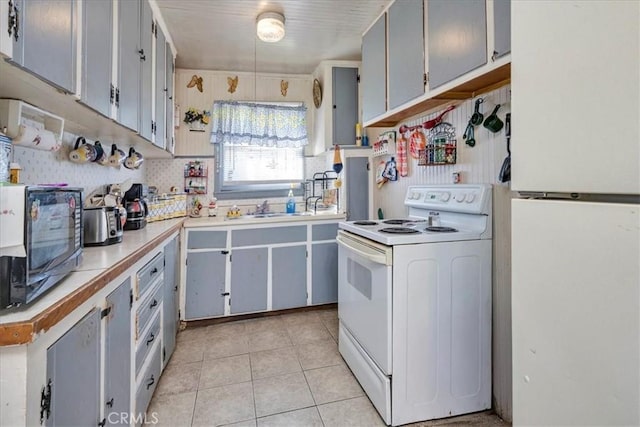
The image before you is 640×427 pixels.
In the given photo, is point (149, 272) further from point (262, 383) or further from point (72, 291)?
point (262, 383)

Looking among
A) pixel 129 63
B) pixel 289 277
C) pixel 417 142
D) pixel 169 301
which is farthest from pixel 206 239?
pixel 417 142

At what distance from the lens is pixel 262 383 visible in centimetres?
200

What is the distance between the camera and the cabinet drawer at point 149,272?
4.69 feet

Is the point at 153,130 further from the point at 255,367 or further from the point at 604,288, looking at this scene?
the point at 604,288

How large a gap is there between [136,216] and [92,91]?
0.99m

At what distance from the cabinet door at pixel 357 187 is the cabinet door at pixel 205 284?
1329 millimetres

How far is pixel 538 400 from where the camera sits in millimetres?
678

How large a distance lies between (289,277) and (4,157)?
2.26 meters

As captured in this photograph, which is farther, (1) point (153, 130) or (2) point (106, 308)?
(1) point (153, 130)

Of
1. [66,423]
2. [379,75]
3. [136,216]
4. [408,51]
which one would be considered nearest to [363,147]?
[379,75]

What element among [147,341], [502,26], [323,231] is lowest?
[147,341]

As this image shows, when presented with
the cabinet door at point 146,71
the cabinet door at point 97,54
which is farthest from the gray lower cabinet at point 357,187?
the cabinet door at point 97,54

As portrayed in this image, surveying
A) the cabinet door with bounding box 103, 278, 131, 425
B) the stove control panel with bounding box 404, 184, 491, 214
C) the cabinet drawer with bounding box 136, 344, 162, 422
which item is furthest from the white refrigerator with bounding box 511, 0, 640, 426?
the cabinet drawer with bounding box 136, 344, 162, 422

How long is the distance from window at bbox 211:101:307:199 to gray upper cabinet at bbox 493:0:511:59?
2.41 metres
